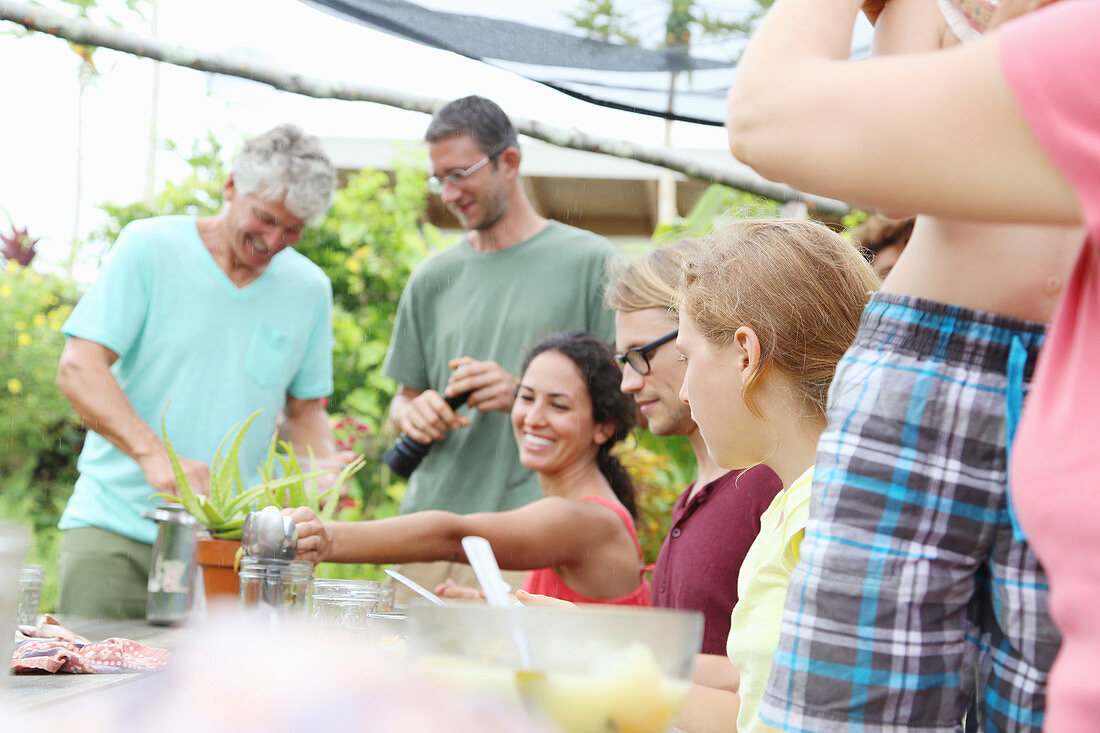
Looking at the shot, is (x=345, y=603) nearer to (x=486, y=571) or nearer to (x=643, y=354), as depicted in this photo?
(x=486, y=571)

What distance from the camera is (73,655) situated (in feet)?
5.09

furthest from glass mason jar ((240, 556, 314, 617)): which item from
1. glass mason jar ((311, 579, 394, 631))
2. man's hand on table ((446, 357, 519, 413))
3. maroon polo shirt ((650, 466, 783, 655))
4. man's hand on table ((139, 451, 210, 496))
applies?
man's hand on table ((446, 357, 519, 413))

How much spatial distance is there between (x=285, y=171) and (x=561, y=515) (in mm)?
1563

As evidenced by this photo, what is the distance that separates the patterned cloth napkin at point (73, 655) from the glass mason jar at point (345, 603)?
233mm

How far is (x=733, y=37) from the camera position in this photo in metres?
3.11

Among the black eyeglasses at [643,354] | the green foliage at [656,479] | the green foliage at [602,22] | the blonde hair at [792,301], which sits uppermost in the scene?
the green foliage at [602,22]

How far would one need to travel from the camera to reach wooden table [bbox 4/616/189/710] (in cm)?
112

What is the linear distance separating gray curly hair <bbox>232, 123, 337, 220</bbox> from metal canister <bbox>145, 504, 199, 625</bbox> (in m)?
1.34

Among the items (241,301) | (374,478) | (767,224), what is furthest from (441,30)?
(374,478)

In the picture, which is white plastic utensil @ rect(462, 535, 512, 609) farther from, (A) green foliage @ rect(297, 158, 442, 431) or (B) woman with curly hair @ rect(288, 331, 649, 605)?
(A) green foliage @ rect(297, 158, 442, 431)

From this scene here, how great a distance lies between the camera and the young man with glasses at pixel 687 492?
2.13 m

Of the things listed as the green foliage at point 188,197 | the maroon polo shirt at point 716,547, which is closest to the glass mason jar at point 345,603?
the maroon polo shirt at point 716,547

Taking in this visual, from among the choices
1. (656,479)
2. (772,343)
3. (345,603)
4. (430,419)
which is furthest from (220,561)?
(656,479)

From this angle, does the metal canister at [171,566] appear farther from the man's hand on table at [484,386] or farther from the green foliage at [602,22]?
the green foliage at [602,22]
